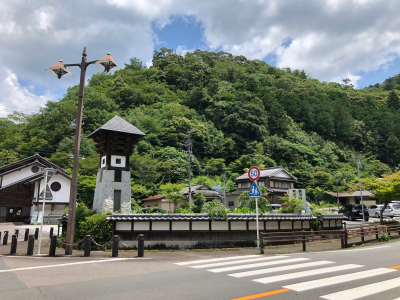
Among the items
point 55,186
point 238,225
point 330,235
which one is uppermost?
point 55,186

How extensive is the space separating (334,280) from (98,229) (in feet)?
33.5

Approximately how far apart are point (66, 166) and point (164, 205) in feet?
50.7

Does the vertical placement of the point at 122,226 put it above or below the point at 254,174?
below

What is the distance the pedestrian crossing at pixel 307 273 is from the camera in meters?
5.98

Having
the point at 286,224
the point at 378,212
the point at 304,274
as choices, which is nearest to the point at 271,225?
the point at 286,224

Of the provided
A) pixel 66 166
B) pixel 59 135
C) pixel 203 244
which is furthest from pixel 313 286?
pixel 59 135

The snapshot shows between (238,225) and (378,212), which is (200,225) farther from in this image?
(378,212)

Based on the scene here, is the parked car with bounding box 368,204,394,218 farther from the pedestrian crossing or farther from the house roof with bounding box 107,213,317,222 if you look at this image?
the pedestrian crossing

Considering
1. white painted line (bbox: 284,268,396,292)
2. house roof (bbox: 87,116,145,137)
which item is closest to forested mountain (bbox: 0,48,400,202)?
house roof (bbox: 87,116,145,137)

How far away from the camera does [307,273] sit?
743 centimetres

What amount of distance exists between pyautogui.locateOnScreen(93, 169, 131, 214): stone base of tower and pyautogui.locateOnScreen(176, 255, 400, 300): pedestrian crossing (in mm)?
6986

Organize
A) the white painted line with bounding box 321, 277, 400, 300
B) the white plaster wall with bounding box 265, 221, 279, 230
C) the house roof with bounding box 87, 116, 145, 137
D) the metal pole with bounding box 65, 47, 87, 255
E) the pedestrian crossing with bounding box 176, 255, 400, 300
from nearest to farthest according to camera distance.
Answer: the white painted line with bounding box 321, 277, 400, 300 → the pedestrian crossing with bounding box 176, 255, 400, 300 → the metal pole with bounding box 65, 47, 87, 255 → the white plaster wall with bounding box 265, 221, 279, 230 → the house roof with bounding box 87, 116, 145, 137

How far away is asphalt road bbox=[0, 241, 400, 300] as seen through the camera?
5.59 m

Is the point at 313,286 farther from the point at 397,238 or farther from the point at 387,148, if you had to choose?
the point at 387,148
